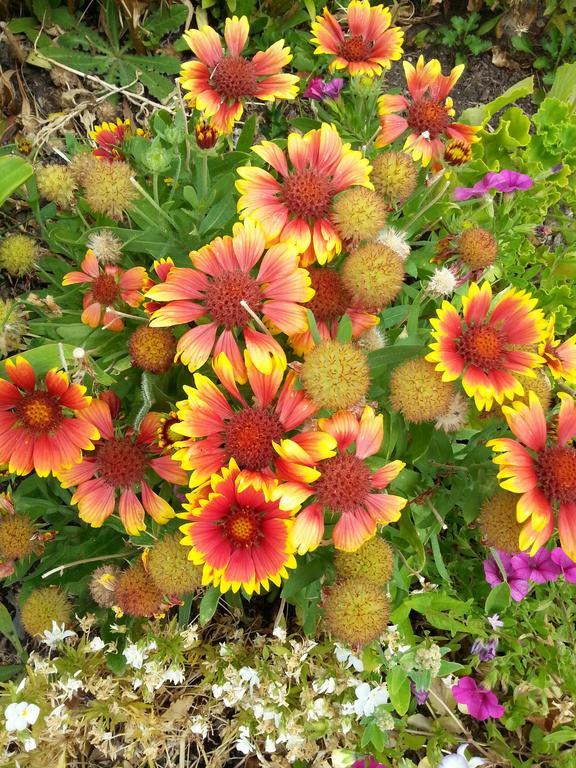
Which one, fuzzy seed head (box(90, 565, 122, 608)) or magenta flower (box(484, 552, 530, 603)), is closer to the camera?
fuzzy seed head (box(90, 565, 122, 608))

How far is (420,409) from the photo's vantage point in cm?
125

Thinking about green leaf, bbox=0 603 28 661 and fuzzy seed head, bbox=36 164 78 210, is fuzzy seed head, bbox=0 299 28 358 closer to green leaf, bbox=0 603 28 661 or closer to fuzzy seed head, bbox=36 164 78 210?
fuzzy seed head, bbox=36 164 78 210

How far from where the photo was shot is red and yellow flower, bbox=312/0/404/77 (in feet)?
5.78

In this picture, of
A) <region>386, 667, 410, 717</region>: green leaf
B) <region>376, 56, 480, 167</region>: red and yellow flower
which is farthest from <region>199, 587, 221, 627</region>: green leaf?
<region>376, 56, 480, 167</region>: red and yellow flower

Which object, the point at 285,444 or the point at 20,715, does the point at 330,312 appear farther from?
the point at 20,715

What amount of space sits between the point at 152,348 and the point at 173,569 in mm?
492

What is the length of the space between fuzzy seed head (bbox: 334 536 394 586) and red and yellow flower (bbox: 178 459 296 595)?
177mm

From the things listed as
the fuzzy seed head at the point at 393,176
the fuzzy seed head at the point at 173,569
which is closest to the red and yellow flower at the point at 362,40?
the fuzzy seed head at the point at 393,176

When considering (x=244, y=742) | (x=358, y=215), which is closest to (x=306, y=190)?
(x=358, y=215)

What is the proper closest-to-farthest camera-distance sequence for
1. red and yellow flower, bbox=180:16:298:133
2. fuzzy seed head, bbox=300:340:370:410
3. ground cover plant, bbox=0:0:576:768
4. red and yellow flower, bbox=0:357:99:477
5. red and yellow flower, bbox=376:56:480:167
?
1. fuzzy seed head, bbox=300:340:370:410
2. ground cover plant, bbox=0:0:576:768
3. red and yellow flower, bbox=0:357:99:477
4. red and yellow flower, bbox=180:16:298:133
5. red and yellow flower, bbox=376:56:480:167

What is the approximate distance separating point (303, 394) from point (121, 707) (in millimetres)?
1062

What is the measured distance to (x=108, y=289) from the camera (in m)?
1.50

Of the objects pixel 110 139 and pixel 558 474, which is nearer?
pixel 558 474

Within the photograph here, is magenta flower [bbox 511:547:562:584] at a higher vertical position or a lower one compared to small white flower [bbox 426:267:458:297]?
lower
